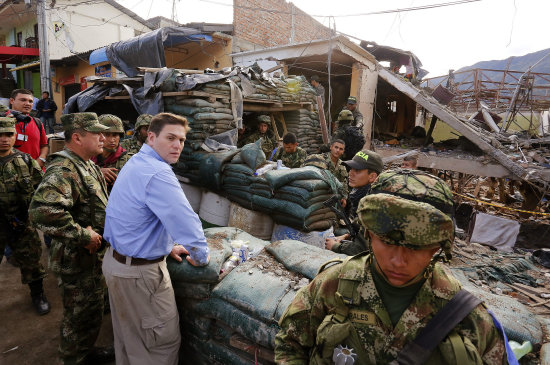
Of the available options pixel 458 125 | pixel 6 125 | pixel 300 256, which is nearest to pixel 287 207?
pixel 300 256

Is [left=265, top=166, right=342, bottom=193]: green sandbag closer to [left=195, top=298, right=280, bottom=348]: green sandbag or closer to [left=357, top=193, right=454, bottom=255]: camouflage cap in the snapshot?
[left=195, top=298, right=280, bottom=348]: green sandbag

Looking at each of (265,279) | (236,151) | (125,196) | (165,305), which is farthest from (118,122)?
(265,279)

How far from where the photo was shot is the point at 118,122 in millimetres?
3629

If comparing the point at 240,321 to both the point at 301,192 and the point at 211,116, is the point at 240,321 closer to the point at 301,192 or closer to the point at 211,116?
the point at 301,192

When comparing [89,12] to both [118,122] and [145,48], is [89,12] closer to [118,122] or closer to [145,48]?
[145,48]

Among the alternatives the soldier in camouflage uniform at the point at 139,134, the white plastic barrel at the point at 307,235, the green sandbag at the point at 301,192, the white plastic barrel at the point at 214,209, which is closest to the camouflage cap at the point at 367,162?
the green sandbag at the point at 301,192

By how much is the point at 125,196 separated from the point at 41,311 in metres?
2.42

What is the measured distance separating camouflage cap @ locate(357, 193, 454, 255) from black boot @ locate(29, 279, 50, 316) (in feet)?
12.5

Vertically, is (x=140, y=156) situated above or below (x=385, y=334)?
above

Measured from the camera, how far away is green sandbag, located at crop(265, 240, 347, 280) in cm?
215

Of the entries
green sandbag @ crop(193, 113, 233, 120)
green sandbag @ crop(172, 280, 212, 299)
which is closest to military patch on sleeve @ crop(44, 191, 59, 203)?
green sandbag @ crop(172, 280, 212, 299)

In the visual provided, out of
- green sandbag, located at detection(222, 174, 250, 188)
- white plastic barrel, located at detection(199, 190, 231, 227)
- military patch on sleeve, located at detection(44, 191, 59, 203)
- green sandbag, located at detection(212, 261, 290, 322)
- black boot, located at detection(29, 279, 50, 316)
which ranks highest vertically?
military patch on sleeve, located at detection(44, 191, 59, 203)

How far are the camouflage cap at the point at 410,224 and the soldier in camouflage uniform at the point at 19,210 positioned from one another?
3.77 meters

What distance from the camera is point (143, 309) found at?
1995mm
